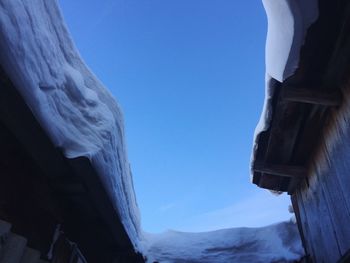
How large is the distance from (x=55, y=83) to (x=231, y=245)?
6330 mm

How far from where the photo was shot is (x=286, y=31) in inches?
101

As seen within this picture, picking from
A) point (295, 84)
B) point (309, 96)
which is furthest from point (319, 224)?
point (295, 84)

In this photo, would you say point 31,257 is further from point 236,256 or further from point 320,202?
point 236,256

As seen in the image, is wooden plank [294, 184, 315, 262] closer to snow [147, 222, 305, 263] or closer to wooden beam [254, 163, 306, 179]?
wooden beam [254, 163, 306, 179]

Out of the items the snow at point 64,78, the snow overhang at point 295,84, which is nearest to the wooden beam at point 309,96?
the snow overhang at point 295,84

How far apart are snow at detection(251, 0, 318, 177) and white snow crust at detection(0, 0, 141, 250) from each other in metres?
1.81

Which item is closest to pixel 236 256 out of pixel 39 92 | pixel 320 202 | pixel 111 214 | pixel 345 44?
pixel 320 202

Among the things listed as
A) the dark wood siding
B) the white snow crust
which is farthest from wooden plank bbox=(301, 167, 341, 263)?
the white snow crust

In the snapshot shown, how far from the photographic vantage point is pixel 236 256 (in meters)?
7.56

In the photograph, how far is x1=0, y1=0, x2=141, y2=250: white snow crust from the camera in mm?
2178

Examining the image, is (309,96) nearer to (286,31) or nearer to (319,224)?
(286,31)

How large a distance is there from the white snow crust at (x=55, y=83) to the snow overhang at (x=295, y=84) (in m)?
1.81

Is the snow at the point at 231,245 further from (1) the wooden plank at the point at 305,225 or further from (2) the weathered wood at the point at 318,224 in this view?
(2) the weathered wood at the point at 318,224

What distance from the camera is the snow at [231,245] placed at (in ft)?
24.0
